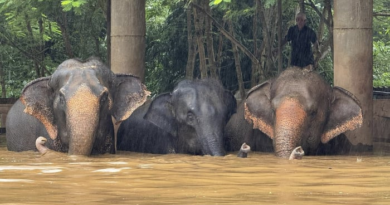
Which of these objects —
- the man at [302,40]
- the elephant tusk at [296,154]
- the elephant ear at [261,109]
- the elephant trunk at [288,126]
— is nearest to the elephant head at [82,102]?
the elephant ear at [261,109]

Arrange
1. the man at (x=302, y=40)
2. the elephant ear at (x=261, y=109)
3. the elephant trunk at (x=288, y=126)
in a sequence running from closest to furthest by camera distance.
A: the elephant trunk at (x=288, y=126), the elephant ear at (x=261, y=109), the man at (x=302, y=40)

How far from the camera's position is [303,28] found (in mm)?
16281

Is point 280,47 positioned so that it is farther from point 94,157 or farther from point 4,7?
point 94,157

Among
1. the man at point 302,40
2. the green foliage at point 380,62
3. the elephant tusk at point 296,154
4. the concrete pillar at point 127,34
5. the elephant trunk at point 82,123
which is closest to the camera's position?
the elephant tusk at point 296,154

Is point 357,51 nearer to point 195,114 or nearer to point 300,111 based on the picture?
point 300,111

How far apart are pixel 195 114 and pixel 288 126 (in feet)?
4.22

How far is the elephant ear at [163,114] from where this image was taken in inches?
510

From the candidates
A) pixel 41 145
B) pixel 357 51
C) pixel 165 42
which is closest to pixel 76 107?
pixel 41 145

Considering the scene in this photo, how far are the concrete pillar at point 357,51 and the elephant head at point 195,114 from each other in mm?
1725

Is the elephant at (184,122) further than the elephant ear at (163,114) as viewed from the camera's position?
No

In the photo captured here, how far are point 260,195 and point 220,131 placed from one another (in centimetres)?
556

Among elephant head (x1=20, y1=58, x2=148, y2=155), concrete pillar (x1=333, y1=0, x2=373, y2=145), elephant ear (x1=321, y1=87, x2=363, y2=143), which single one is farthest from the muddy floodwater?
concrete pillar (x1=333, y1=0, x2=373, y2=145)

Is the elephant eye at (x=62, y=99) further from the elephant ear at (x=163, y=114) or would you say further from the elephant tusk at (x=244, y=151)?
the elephant tusk at (x=244, y=151)

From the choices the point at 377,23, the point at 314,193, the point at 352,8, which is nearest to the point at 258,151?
the point at 352,8
